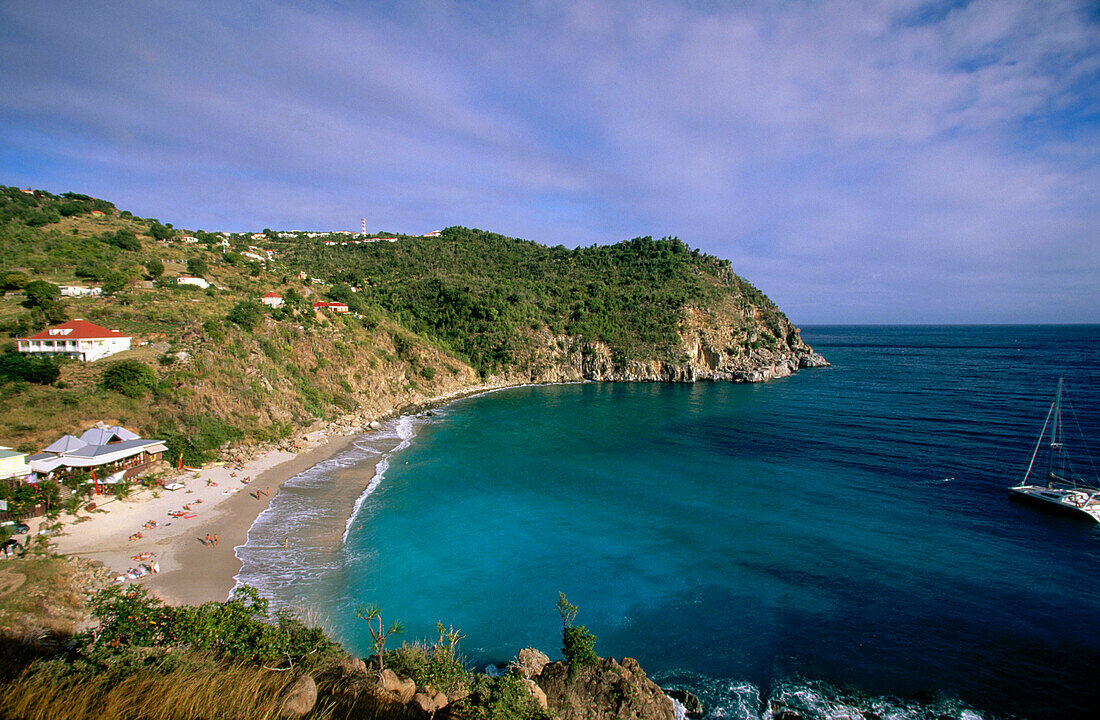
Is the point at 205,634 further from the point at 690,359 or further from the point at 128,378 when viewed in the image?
the point at 690,359

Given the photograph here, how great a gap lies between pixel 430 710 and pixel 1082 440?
2182 inches

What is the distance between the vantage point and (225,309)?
43.6m

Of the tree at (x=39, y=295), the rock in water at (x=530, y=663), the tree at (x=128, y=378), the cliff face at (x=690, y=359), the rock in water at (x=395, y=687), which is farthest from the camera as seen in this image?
the cliff face at (x=690, y=359)

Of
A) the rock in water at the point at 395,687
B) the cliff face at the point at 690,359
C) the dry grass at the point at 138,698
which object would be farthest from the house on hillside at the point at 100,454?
the cliff face at the point at 690,359

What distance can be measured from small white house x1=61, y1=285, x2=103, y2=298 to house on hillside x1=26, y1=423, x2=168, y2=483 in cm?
2148

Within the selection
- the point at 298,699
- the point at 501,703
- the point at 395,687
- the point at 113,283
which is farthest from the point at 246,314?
the point at 501,703

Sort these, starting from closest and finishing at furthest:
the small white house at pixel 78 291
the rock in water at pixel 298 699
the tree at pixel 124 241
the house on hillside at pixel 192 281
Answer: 1. the rock in water at pixel 298 699
2. the small white house at pixel 78 291
3. the house on hillside at pixel 192 281
4. the tree at pixel 124 241

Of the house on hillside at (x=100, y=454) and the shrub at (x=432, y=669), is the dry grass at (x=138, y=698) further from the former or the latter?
the house on hillside at (x=100, y=454)

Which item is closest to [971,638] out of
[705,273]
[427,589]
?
[427,589]

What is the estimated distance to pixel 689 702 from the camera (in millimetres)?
14164

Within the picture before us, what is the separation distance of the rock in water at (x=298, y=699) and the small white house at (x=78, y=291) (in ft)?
162

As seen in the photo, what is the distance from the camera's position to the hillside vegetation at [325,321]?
31328 millimetres

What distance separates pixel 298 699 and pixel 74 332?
125 ft

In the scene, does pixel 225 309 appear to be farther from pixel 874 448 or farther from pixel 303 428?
pixel 874 448
